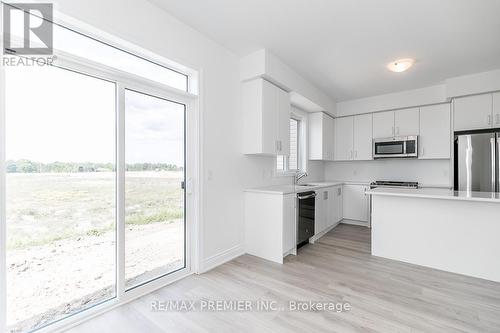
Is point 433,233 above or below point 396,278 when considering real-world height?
above

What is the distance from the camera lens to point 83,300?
6.31ft

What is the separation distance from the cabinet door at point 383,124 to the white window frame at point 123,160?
4.01 meters

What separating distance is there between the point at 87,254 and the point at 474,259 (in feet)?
13.2

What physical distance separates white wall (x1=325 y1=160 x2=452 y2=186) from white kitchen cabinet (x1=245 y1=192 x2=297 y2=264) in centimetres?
296

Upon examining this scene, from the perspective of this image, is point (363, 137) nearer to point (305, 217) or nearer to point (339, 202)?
point (339, 202)

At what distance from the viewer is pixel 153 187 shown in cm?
238

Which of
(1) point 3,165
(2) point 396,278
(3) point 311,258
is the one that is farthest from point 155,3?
(2) point 396,278

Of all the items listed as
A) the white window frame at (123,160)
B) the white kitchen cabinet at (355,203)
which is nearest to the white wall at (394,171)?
the white kitchen cabinet at (355,203)

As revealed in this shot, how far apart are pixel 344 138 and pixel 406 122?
1225mm

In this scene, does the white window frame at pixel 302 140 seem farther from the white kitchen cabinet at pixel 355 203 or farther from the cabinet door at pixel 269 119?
the cabinet door at pixel 269 119

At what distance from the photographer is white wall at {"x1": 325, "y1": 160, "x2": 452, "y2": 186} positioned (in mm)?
4570

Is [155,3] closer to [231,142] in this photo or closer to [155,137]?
[155,137]

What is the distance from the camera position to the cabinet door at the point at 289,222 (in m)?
3.01

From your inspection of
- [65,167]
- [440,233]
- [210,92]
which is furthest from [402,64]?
[65,167]
